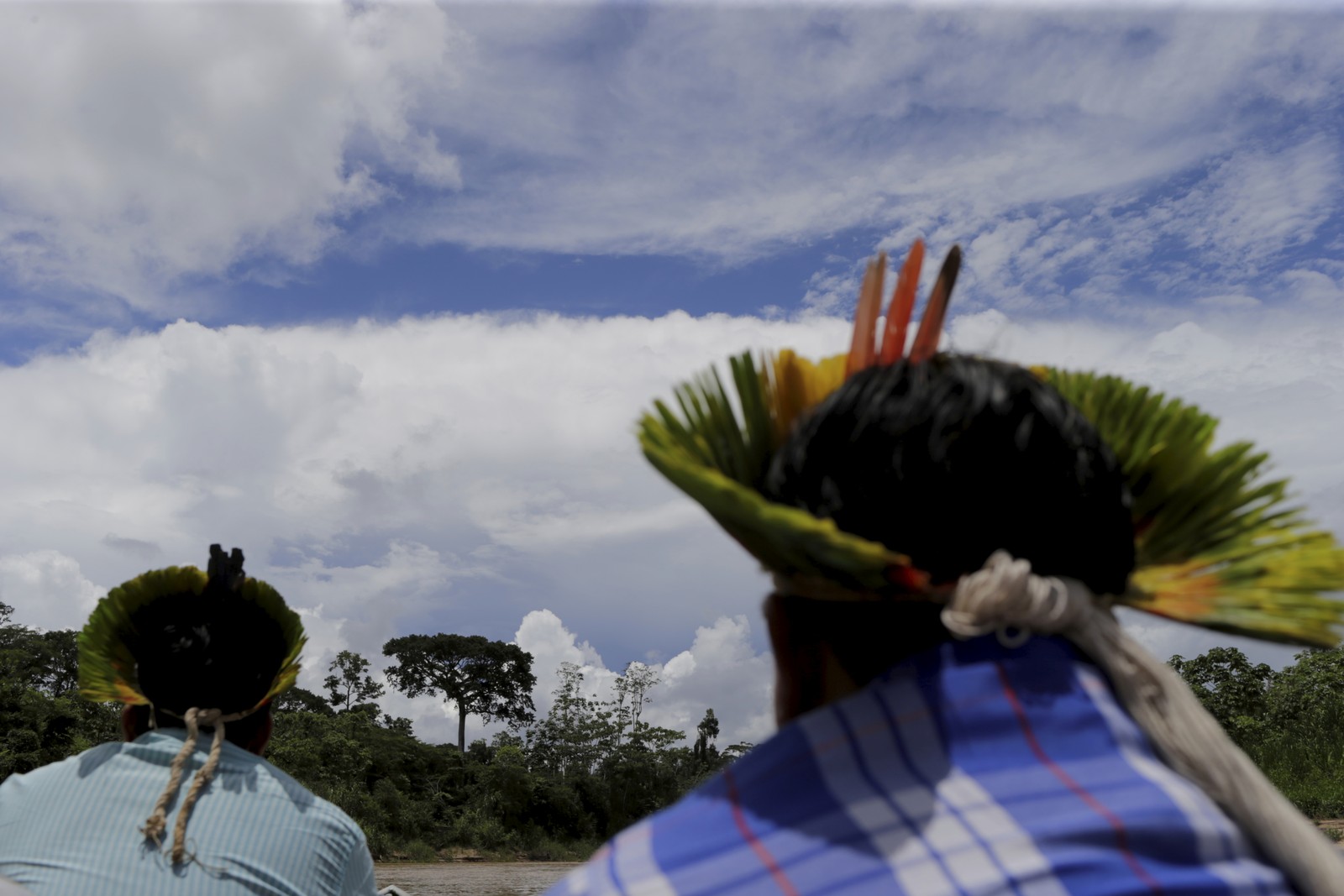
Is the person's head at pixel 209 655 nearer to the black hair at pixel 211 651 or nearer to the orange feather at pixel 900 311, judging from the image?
the black hair at pixel 211 651

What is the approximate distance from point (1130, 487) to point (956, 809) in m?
0.41

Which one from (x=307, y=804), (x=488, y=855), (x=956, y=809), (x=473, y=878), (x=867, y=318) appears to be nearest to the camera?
(x=956, y=809)

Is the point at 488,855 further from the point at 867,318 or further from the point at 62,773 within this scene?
the point at 867,318

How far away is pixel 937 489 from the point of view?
81 centimetres

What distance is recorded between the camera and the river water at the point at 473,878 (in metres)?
17.7

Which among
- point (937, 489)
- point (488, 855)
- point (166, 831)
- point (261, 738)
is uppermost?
point (488, 855)

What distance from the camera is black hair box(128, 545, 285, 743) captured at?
2457 millimetres

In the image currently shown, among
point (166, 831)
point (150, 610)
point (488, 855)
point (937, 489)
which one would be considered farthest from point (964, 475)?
point (488, 855)

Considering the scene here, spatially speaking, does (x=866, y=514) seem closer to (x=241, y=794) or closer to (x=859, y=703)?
(x=859, y=703)

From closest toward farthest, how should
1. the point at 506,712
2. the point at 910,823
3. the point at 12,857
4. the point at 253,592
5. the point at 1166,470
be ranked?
the point at 910,823, the point at 1166,470, the point at 12,857, the point at 253,592, the point at 506,712

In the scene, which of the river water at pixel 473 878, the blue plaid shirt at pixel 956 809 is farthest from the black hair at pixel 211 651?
the river water at pixel 473 878

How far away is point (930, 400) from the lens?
2.77ft

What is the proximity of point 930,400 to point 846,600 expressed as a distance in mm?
167

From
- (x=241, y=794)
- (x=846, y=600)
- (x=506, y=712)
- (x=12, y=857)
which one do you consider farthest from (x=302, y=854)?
(x=506, y=712)
